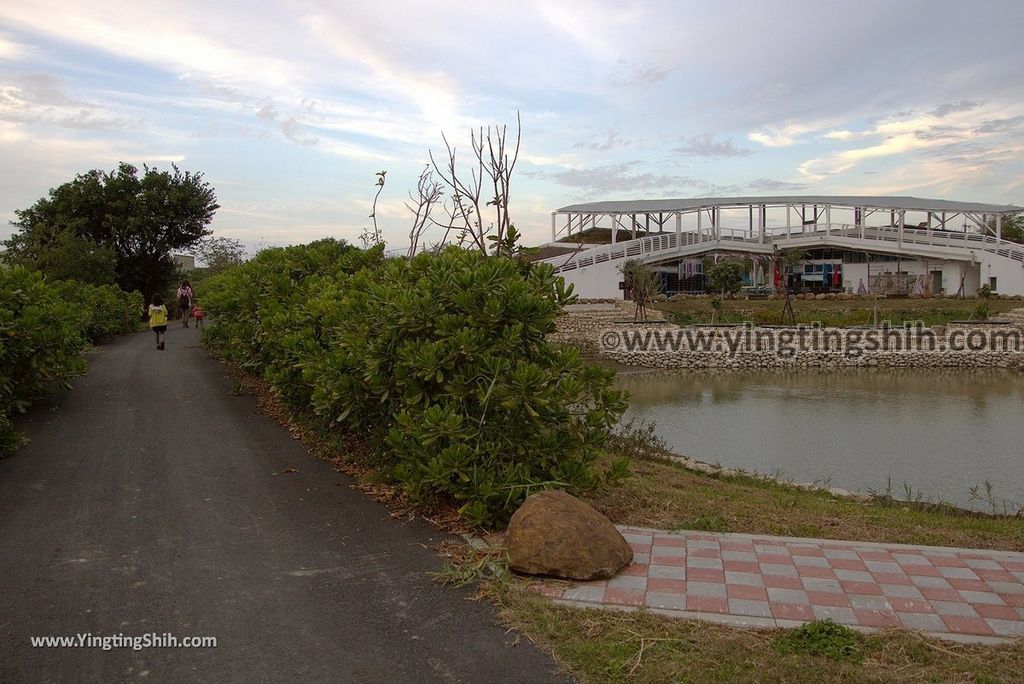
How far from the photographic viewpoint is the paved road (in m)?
3.58

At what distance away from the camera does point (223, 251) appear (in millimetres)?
38781

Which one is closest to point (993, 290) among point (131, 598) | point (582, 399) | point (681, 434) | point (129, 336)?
point (681, 434)

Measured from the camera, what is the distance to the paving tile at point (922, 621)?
3.89 m

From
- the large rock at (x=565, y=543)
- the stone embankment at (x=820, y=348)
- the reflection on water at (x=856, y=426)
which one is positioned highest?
the large rock at (x=565, y=543)

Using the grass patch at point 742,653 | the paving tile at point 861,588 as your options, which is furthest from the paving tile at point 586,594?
the paving tile at point 861,588

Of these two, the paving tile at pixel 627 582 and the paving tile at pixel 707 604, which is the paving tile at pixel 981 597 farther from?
the paving tile at pixel 627 582

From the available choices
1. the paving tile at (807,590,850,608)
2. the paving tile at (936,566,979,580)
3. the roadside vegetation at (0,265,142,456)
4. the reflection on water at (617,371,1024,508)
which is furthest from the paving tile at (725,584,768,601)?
the roadside vegetation at (0,265,142,456)

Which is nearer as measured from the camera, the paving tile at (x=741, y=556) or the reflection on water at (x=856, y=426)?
the paving tile at (x=741, y=556)

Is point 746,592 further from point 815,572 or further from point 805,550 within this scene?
point 805,550

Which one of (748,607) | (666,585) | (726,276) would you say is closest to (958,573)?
(748,607)

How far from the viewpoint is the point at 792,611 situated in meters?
4.09

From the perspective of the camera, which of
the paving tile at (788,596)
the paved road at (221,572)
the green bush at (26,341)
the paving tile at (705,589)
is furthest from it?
the green bush at (26,341)

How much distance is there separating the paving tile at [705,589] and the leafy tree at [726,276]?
4085 centimetres

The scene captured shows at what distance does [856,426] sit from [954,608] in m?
11.0
